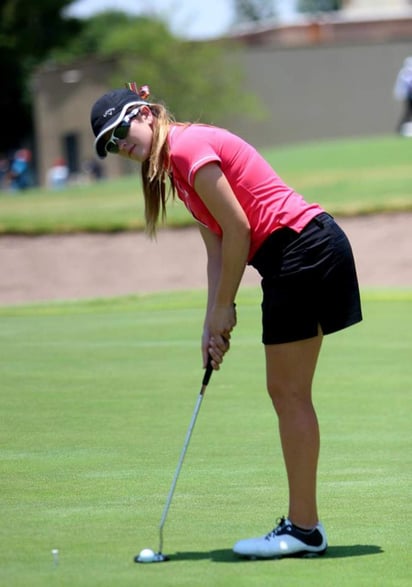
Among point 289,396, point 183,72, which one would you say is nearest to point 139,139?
point 289,396

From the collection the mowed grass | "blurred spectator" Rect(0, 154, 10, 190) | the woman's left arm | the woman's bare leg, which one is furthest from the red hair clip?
"blurred spectator" Rect(0, 154, 10, 190)

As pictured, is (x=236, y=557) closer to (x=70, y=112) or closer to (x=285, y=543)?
(x=285, y=543)

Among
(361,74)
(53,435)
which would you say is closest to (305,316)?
(53,435)

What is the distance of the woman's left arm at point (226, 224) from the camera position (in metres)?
5.62

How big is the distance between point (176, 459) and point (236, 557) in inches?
75.4

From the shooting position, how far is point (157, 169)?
18.8ft

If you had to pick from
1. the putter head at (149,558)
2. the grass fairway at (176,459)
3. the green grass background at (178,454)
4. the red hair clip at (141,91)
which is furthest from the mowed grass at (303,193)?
the putter head at (149,558)

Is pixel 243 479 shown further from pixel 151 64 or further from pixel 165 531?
pixel 151 64

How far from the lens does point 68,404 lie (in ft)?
30.3

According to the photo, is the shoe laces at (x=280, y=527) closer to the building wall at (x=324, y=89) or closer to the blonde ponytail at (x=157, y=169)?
the blonde ponytail at (x=157, y=169)

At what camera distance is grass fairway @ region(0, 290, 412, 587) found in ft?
17.8

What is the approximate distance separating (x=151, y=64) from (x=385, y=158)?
35956 mm

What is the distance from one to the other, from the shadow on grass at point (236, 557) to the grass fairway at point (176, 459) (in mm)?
12

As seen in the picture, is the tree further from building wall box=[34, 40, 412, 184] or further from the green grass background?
the green grass background
